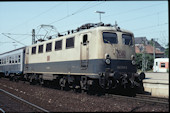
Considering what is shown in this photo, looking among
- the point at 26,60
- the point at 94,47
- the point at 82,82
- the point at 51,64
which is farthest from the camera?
the point at 26,60

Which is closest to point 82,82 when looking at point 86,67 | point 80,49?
point 86,67

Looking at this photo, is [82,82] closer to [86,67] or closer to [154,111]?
[86,67]

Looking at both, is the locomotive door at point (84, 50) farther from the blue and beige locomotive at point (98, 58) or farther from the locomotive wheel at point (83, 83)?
the locomotive wheel at point (83, 83)

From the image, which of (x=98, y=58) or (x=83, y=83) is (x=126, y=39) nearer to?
(x=98, y=58)

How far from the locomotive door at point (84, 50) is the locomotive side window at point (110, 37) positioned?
1.01m

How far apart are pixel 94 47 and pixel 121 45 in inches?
66.2

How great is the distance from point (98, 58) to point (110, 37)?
1550 mm

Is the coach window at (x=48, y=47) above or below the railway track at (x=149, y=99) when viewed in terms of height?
above

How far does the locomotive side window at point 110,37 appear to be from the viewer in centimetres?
1220

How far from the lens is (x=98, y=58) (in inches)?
462

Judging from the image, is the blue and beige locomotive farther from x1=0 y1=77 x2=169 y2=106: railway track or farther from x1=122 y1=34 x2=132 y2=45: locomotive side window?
x1=0 y1=77 x2=169 y2=106: railway track

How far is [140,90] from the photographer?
13.6 metres

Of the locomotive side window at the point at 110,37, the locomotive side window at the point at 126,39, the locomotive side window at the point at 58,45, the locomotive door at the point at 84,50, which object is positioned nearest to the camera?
the locomotive side window at the point at 110,37

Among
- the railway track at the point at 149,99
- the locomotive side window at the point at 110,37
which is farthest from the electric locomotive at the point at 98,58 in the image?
the railway track at the point at 149,99
